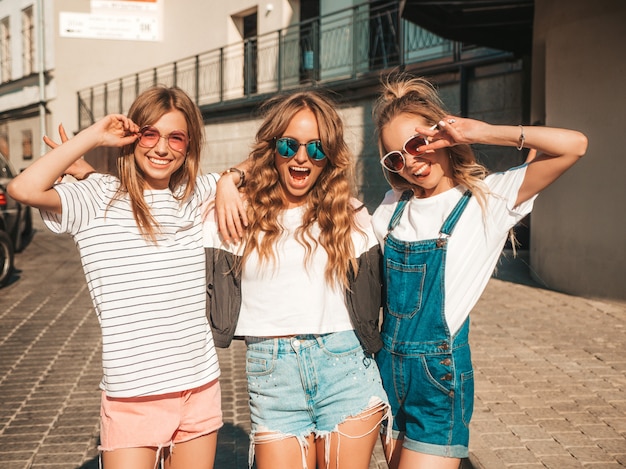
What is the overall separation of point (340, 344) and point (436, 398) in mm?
372

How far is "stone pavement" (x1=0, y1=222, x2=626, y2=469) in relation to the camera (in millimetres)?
4199

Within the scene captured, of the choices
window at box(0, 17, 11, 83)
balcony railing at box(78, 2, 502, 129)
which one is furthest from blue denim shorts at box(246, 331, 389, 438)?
window at box(0, 17, 11, 83)

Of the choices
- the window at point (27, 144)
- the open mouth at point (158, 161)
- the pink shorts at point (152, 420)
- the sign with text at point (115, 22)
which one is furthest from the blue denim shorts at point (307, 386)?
the window at point (27, 144)

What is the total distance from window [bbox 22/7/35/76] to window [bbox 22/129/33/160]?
238 centimetres

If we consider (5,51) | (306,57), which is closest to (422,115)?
(306,57)

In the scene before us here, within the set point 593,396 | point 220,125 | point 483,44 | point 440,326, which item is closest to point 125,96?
point 220,125

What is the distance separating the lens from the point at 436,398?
8.12 ft

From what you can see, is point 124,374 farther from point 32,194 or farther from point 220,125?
point 220,125

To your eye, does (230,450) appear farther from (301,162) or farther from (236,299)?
(301,162)

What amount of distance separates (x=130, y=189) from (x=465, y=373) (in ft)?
4.38

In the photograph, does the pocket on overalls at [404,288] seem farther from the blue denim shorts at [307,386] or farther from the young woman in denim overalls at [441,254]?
the blue denim shorts at [307,386]

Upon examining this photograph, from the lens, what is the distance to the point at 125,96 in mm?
24875

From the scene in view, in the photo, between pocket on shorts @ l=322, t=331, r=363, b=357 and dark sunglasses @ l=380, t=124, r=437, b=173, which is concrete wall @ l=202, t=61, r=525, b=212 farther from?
pocket on shorts @ l=322, t=331, r=363, b=357

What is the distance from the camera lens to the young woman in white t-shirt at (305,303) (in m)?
2.49
